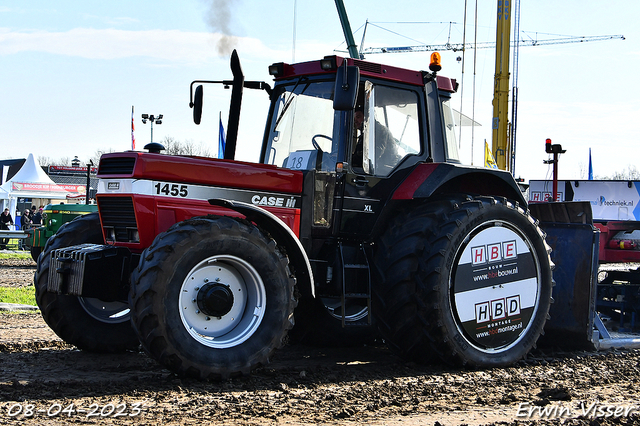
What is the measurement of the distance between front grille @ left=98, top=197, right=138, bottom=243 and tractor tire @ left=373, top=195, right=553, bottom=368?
2007 mm

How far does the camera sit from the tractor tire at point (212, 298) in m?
4.46

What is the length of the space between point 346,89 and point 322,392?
219 centimetres

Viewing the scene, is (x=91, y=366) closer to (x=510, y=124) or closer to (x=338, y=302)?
(x=338, y=302)

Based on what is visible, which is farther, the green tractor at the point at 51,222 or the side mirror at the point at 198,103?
the green tractor at the point at 51,222

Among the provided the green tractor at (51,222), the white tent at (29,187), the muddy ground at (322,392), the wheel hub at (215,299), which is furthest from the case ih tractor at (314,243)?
the white tent at (29,187)

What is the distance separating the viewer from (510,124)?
1936 centimetres

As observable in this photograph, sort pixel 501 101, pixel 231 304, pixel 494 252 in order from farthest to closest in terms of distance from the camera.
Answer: pixel 501 101, pixel 494 252, pixel 231 304

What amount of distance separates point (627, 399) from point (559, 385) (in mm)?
498

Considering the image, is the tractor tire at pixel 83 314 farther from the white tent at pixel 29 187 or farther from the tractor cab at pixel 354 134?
the white tent at pixel 29 187

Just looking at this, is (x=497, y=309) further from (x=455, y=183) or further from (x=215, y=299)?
(x=215, y=299)

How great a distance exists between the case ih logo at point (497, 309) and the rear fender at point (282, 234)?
155 cm

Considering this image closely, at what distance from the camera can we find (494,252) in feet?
19.3

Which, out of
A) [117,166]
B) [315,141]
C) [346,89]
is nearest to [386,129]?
[315,141]

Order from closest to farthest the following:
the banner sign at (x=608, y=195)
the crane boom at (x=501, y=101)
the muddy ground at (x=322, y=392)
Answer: the muddy ground at (x=322, y=392) < the crane boom at (x=501, y=101) < the banner sign at (x=608, y=195)
